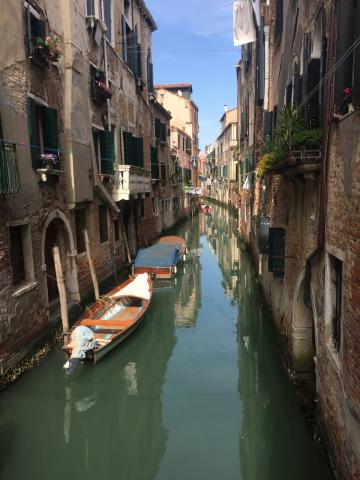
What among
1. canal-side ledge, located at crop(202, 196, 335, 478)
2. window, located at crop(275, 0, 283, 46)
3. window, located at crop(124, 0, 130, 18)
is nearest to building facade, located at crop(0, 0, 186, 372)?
window, located at crop(124, 0, 130, 18)

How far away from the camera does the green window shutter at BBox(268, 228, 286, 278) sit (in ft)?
24.3

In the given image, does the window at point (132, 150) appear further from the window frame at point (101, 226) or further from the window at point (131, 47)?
the window at point (131, 47)

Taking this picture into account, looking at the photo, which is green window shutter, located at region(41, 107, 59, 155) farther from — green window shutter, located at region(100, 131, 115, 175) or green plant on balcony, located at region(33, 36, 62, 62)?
green window shutter, located at region(100, 131, 115, 175)

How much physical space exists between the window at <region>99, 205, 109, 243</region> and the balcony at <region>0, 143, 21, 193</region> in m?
5.76

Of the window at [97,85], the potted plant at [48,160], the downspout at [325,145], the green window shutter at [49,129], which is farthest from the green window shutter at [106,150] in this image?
the downspout at [325,145]

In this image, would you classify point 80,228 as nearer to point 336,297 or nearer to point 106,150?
point 106,150

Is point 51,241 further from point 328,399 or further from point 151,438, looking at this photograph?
point 328,399

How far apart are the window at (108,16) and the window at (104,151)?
3.10 m

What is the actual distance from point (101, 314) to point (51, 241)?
6.86ft

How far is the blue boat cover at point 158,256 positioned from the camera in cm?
1381

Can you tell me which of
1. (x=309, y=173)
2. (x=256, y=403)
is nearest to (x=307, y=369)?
(x=256, y=403)

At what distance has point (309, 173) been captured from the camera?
5266 millimetres

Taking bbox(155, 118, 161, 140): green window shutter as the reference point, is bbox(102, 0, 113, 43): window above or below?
above

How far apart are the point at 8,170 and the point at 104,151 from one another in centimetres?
589
